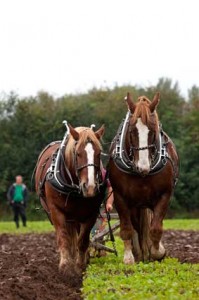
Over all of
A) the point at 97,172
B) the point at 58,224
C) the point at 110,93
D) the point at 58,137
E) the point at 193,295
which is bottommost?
the point at 193,295

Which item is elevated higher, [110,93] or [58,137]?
[110,93]

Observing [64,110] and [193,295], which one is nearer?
Answer: [193,295]

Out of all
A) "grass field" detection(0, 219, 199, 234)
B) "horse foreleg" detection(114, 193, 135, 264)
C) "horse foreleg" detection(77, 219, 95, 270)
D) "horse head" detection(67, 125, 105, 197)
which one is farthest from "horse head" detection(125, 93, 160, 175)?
"grass field" detection(0, 219, 199, 234)

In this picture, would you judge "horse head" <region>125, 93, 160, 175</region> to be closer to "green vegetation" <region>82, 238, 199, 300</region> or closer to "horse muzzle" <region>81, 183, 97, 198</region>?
"horse muzzle" <region>81, 183, 97, 198</region>

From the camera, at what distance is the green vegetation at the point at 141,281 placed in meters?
7.67

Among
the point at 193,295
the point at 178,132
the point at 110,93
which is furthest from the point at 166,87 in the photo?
the point at 193,295

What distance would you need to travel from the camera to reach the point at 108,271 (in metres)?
10.0

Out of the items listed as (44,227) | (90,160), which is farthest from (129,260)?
(44,227)

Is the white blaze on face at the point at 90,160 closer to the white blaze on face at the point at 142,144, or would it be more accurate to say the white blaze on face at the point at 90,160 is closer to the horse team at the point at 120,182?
the horse team at the point at 120,182

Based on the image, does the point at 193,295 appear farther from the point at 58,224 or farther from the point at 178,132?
the point at 178,132

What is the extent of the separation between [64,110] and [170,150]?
32954 mm

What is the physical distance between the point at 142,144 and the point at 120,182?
88cm

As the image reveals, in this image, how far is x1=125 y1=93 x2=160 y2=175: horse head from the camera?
32.9ft

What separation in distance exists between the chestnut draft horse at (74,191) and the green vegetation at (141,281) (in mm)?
368
